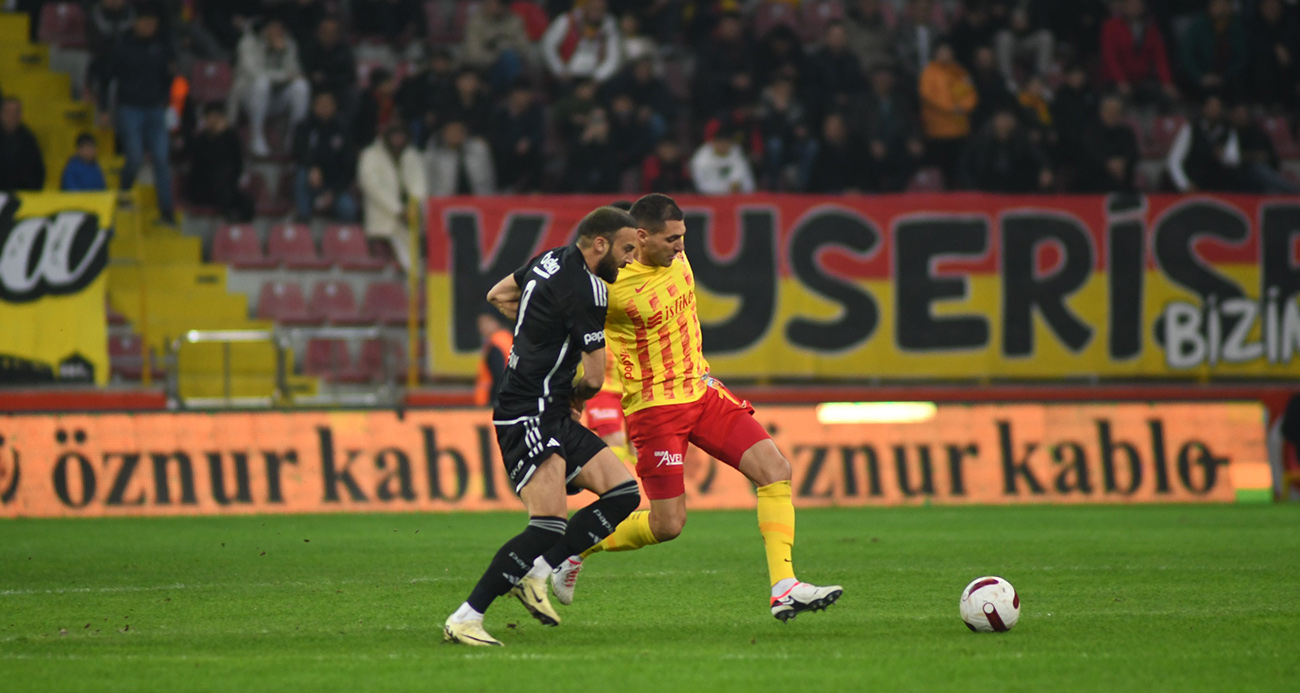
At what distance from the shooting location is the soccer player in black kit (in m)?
7.14

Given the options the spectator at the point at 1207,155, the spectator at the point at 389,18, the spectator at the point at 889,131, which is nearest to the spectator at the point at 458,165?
the spectator at the point at 389,18

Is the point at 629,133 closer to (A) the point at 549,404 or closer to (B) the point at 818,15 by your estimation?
(B) the point at 818,15

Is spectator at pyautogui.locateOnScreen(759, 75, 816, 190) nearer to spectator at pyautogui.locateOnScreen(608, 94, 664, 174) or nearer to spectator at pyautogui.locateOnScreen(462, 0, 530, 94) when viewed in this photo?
spectator at pyautogui.locateOnScreen(608, 94, 664, 174)

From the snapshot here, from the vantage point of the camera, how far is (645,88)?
19.7m

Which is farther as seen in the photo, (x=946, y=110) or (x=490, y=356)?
(x=946, y=110)

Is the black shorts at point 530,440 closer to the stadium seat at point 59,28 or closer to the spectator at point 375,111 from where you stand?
the spectator at point 375,111

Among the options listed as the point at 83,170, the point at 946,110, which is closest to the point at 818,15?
the point at 946,110

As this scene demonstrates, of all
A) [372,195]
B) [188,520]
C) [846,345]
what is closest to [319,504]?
[188,520]

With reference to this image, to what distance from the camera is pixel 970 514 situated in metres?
15.4

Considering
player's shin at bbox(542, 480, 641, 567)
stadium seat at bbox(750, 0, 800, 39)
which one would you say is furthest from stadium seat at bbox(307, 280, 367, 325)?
player's shin at bbox(542, 480, 641, 567)

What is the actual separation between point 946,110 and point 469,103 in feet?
20.2

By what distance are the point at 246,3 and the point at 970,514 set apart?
38.9ft

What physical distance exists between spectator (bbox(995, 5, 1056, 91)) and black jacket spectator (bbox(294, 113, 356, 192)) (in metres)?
9.18

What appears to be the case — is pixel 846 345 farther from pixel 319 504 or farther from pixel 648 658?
pixel 648 658
